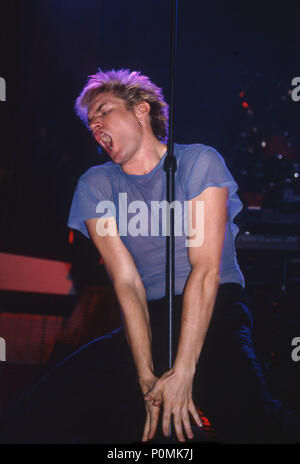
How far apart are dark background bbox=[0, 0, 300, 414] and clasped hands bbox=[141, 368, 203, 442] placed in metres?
1.71

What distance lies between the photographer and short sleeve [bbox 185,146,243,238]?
1.36 m

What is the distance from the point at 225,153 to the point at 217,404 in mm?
2764

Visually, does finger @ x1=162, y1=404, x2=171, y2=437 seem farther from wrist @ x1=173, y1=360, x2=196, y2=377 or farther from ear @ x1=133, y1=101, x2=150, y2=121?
ear @ x1=133, y1=101, x2=150, y2=121

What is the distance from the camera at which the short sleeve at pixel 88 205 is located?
1.55 m

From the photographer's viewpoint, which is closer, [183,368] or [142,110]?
[183,368]

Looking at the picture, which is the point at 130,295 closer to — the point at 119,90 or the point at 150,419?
the point at 150,419

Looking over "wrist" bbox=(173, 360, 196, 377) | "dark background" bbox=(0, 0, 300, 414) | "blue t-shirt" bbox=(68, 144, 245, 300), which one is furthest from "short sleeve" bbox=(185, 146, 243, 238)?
"dark background" bbox=(0, 0, 300, 414)

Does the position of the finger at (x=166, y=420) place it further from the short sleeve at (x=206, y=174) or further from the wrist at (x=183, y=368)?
the short sleeve at (x=206, y=174)

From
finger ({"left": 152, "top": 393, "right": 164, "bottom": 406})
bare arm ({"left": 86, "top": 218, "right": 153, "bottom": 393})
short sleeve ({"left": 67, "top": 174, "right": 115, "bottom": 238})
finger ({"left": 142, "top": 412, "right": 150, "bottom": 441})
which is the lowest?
finger ({"left": 142, "top": 412, "right": 150, "bottom": 441})

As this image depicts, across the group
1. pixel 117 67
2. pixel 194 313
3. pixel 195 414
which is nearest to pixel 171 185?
pixel 194 313

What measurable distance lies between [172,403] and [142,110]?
1116mm

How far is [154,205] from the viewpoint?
153 cm

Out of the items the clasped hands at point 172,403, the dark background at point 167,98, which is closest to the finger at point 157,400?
the clasped hands at point 172,403

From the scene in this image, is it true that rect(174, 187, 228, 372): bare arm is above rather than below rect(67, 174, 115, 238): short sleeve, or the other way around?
below
